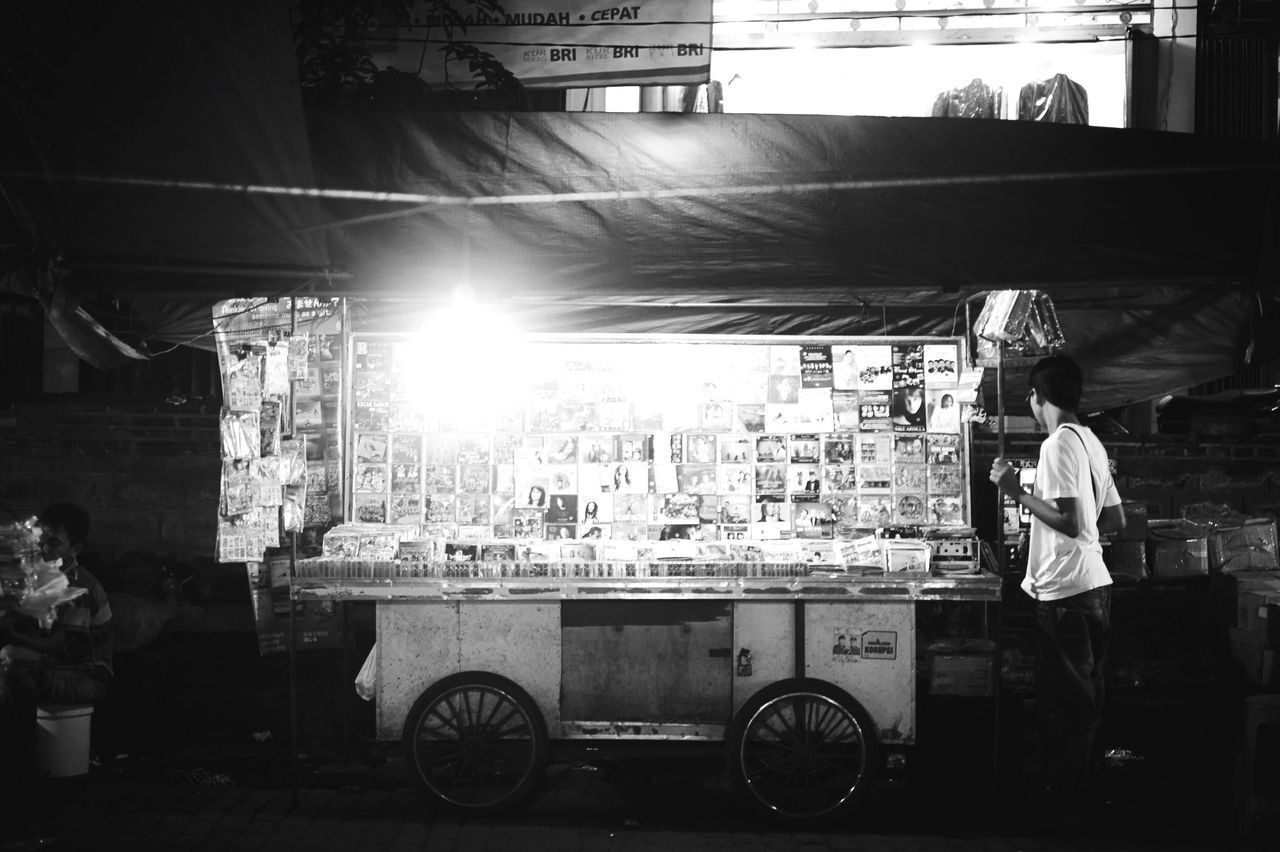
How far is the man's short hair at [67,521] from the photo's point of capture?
6.05 m

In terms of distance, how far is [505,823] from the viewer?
545 centimetres

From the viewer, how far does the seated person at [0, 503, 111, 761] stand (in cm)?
561

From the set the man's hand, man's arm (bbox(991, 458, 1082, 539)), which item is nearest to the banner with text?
the man's hand

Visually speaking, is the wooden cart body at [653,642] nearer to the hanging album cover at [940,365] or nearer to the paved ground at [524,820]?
the paved ground at [524,820]

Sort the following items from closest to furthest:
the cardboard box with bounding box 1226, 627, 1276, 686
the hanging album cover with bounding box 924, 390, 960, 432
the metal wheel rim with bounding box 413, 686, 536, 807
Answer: the metal wheel rim with bounding box 413, 686, 536, 807
the cardboard box with bounding box 1226, 627, 1276, 686
the hanging album cover with bounding box 924, 390, 960, 432

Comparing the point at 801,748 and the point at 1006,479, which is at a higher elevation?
the point at 1006,479

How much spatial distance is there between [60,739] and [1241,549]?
7.47 m

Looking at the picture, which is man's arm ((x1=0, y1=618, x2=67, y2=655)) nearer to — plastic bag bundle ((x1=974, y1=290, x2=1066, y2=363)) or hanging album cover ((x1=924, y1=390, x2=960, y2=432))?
hanging album cover ((x1=924, y1=390, x2=960, y2=432))

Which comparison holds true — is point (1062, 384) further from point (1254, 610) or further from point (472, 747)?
point (472, 747)

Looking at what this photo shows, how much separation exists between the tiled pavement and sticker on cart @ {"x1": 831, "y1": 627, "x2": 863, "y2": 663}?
33.8 inches

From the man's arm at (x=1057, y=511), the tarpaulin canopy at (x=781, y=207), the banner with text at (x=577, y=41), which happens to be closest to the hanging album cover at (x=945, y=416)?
the man's arm at (x=1057, y=511)

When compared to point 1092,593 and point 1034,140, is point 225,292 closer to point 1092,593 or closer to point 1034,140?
point 1034,140

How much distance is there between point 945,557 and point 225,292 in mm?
4078

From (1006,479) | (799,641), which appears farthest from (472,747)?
(1006,479)
